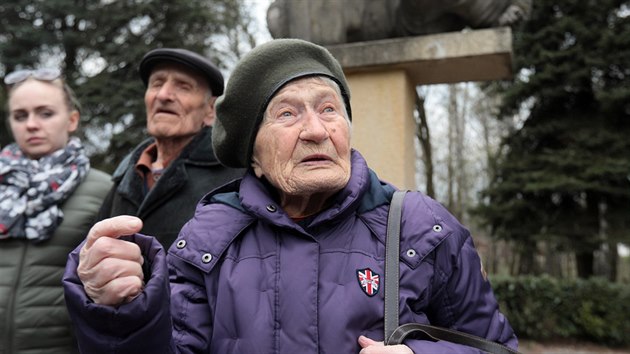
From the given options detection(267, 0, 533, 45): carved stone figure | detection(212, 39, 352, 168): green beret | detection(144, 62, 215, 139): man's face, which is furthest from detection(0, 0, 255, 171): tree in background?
detection(212, 39, 352, 168): green beret

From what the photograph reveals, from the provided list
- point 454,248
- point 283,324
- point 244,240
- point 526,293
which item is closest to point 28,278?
point 244,240

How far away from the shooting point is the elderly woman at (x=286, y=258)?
1.28 meters

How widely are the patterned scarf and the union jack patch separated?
166 centimetres

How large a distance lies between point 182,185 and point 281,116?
98 centimetres

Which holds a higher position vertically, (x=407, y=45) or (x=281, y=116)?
(x=407, y=45)

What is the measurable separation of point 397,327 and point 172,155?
5.57 feet

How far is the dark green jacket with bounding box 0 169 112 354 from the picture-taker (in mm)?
2451

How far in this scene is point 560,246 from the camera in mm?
11617

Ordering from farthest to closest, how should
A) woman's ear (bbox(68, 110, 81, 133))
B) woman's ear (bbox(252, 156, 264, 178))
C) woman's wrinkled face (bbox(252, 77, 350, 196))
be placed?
1. woman's ear (bbox(68, 110, 81, 133))
2. woman's ear (bbox(252, 156, 264, 178))
3. woman's wrinkled face (bbox(252, 77, 350, 196))

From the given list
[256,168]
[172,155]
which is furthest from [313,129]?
[172,155]

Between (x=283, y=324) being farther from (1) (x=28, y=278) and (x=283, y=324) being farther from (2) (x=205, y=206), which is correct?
(1) (x=28, y=278)

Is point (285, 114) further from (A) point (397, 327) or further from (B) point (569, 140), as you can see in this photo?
(B) point (569, 140)

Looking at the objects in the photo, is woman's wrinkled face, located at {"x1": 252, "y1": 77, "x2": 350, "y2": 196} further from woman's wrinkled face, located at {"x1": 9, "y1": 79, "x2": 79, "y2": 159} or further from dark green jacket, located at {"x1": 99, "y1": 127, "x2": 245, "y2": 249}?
woman's wrinkled face, located at {"x1": 9, "y1": 79, "x2": 79, "y2": 159}

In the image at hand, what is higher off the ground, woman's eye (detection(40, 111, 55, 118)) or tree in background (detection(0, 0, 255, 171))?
tree in background (detection(0, 0, 255, 171))
